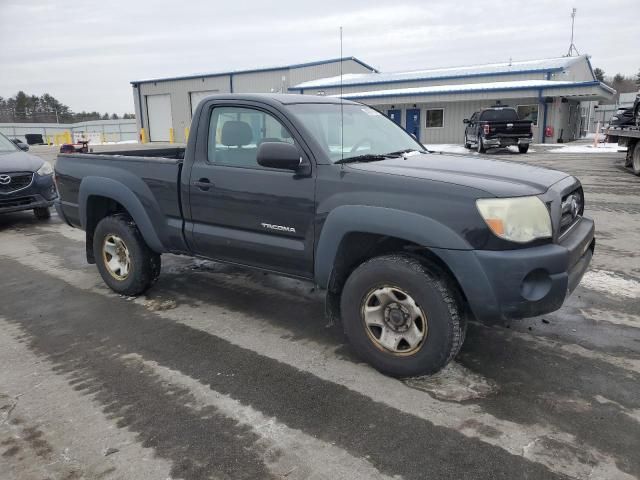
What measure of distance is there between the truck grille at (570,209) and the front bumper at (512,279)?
39cm

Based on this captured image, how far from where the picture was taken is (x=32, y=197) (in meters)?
8.80

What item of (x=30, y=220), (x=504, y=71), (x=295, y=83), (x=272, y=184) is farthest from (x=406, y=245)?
(x=295, y=83)

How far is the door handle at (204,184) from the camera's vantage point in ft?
13.7

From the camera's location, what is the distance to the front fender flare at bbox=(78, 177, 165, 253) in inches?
184

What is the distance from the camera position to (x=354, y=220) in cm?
336

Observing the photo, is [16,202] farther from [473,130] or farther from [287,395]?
[473,130]

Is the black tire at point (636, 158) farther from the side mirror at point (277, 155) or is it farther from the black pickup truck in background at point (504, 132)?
the side mirror at point (277, 155)

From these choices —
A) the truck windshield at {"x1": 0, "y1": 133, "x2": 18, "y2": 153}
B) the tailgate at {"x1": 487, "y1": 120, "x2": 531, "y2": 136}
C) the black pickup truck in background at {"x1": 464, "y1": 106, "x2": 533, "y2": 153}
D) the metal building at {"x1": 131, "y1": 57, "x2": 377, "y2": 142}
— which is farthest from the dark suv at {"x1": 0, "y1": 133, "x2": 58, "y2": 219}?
the metal building at {"x1": 131, "y1": 57, "x2": 377, "y2": 142}

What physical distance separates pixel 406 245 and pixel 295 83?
3586 cm

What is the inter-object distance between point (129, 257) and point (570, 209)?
3902 mm

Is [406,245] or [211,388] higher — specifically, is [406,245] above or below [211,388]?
above

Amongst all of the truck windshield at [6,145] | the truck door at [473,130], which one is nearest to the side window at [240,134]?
the truck windshield at [6,145]

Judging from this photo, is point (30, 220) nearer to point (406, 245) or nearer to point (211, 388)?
point (211, 388)

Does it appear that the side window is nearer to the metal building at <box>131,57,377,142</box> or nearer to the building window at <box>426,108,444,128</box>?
the building window at <box>426,108,444,128</box>
